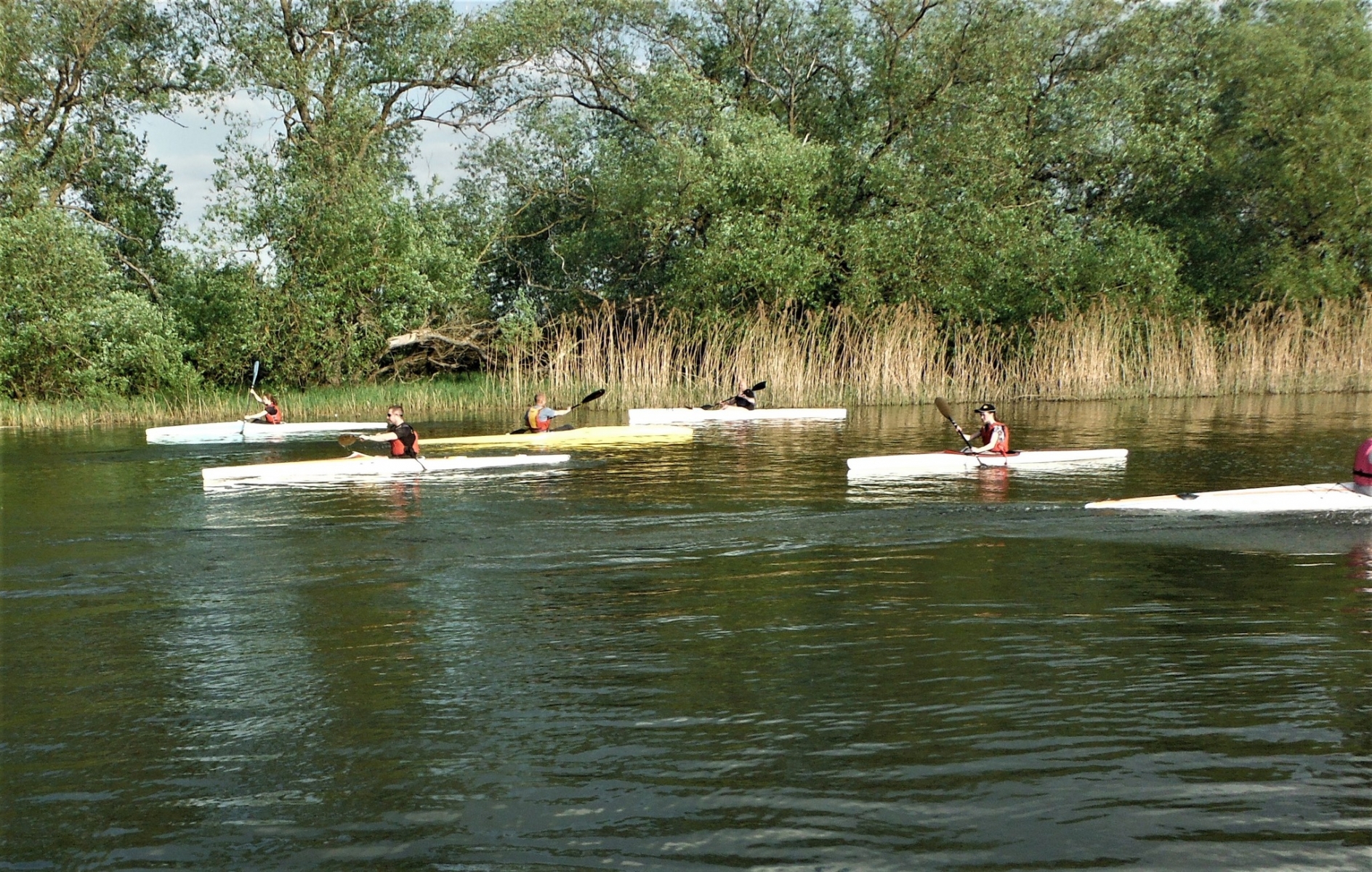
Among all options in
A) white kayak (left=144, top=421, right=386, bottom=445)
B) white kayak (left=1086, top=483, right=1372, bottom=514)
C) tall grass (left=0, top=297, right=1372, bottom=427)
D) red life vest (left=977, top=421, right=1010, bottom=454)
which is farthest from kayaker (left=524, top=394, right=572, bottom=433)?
white kayak (left=1086, top=483, right=1372, bottom=514)

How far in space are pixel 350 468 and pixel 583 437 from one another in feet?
13.9

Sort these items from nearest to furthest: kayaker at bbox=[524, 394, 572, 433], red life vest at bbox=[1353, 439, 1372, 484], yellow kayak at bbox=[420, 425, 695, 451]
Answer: red life vest at bbox=[1353, 439, 1372, 484] < yellow kayak at bbox=[420, 425, 695, 451] < kayaker at bbox=[524, 394, 572, 433]

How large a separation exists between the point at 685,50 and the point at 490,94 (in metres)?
5.32

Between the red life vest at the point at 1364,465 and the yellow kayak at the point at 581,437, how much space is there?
10036mm

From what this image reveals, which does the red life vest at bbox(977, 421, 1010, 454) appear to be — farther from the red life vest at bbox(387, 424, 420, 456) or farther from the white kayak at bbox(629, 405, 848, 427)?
the red life vest at bbox(387, 424, 420, 456)

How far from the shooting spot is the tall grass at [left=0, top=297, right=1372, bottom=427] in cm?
2519

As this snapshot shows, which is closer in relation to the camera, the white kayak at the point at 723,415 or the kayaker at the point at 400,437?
the kayaker at the point at 400,437

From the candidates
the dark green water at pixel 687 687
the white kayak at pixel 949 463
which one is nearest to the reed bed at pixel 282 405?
the dark green water at pixel 687 687

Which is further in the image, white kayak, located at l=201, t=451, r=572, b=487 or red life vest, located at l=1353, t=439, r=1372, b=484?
white kayak, located at l=201, t=451, r=572, b=487

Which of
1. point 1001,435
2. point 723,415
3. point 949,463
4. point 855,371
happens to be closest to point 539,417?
point 723,415

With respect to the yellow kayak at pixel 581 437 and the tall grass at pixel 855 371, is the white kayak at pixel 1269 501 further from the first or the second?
the tall grass at pixel 855 371

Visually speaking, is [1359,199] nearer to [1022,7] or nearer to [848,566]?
[1022,7]

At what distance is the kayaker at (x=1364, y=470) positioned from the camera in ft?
38.3

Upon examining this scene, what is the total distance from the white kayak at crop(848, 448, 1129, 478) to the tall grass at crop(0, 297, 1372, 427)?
377 inches
